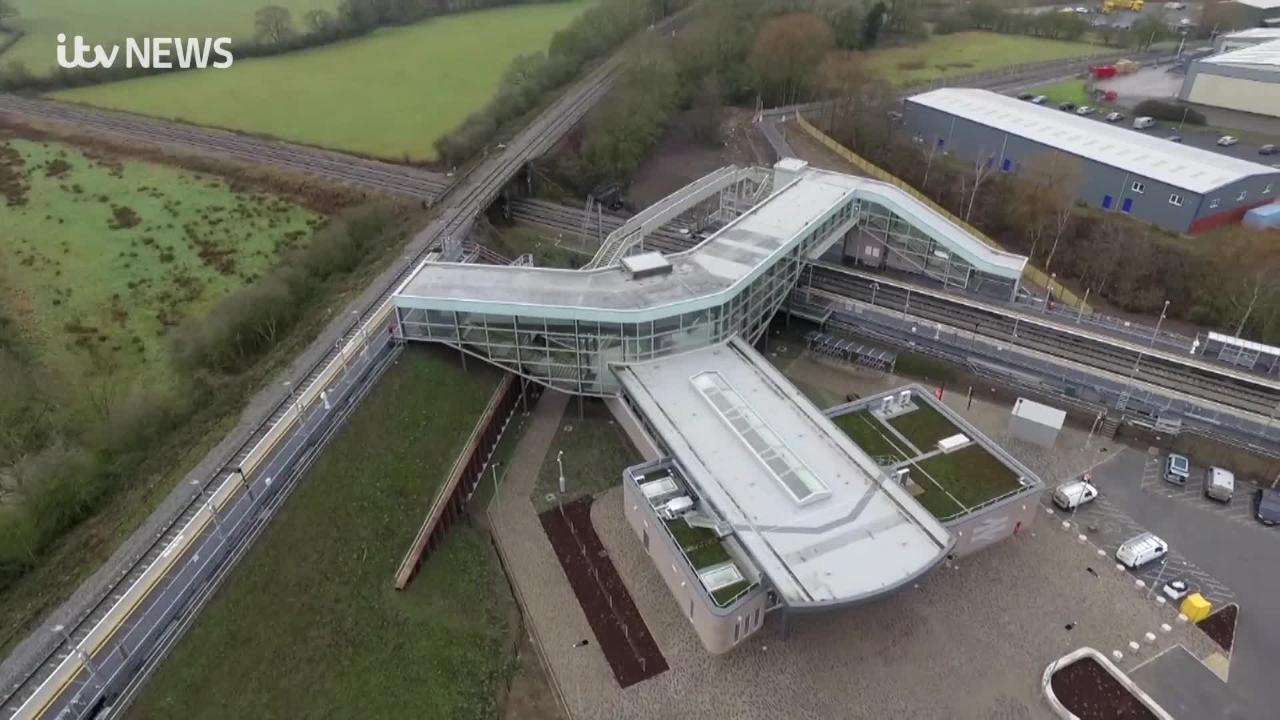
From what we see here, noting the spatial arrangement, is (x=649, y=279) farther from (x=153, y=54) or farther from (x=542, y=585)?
(x=153, y=54)

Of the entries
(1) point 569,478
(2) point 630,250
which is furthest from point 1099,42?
(1) point 569,478


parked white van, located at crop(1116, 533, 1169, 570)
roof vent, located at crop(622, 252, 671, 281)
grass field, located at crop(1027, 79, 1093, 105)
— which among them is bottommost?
parked white van, located at crop(1116, 533, 1169, 570)

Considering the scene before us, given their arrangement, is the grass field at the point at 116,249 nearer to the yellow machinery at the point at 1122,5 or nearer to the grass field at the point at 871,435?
the grass field at the point at 871,435

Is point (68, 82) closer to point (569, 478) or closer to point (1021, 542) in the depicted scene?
point (569, 478)

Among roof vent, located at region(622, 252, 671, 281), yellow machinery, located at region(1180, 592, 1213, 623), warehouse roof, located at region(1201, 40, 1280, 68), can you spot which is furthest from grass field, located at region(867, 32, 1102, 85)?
yellow machinery, located at region(1180, 592, 1213, 623)

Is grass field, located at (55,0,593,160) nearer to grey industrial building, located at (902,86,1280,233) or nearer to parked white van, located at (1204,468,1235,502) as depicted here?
grey industrial building, located at (902,86,1280,233)

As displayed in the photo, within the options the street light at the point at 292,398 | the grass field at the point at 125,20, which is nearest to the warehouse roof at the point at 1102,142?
the street light at the point at 292,398

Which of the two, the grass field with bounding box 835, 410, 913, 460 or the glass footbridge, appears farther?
the glass footbridge
